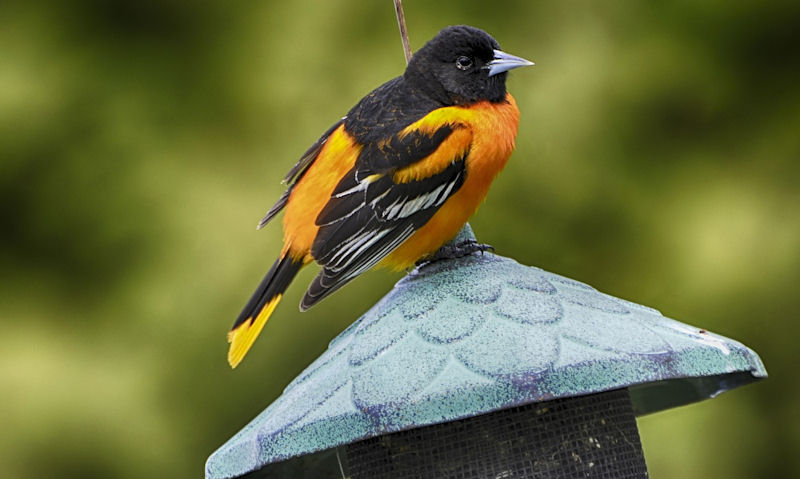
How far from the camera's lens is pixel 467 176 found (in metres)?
2.72

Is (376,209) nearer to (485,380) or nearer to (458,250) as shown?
(458,250)

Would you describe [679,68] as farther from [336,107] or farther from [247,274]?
[247,274]

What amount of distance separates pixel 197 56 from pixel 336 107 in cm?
56

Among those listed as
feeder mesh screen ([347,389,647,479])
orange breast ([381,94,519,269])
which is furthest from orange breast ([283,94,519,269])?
feeder mesh screen ([347,389,647,479])

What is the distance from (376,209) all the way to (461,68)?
23.4 inches

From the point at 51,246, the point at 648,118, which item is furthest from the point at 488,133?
the point at 51,246

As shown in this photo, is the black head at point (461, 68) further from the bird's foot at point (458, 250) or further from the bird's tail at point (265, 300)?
the bird's tail at point (265, 300)

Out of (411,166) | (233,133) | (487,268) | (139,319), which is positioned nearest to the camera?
(487,268)

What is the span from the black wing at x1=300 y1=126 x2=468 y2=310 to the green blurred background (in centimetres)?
103

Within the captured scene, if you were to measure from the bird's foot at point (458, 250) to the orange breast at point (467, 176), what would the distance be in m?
0.02

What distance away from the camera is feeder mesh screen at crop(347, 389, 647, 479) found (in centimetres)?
235

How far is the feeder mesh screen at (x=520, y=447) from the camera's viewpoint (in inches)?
92.7

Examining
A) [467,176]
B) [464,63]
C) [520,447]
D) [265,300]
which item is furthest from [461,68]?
[520,447]

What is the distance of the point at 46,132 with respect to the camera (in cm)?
388
